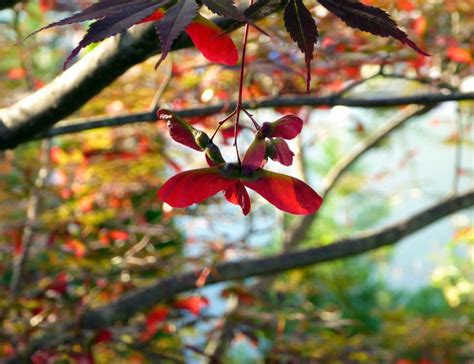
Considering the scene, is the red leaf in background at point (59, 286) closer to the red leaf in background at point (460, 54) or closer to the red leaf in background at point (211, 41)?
the red leaf in background at point (460, 54)

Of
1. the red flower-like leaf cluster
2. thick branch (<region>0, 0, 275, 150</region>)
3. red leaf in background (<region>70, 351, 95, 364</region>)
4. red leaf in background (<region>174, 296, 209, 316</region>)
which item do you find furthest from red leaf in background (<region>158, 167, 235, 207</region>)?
red leaf in background (<region>174, 296, 209, 316</region>)

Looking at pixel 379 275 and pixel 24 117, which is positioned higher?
pixel 24 117

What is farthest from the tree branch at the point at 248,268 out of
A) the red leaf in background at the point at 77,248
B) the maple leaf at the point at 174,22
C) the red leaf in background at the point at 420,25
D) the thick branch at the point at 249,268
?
the maple leaf at the point at 174,22

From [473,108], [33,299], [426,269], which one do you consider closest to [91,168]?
[33,299]

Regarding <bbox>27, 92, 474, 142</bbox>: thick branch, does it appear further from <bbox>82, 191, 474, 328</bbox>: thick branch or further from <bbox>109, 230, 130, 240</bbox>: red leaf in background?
<bbox>109, 230, 130, 240</bbox>: red leaf in background

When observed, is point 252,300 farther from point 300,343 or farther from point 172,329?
point 172,329

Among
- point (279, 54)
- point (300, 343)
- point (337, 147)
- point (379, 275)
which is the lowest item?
point (379, 275)

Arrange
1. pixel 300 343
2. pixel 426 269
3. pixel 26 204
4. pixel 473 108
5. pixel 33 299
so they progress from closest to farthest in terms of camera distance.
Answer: pixel 33 299, pixel 300 343, pixel 26 204, pixel 473 108, pixel 426 269
